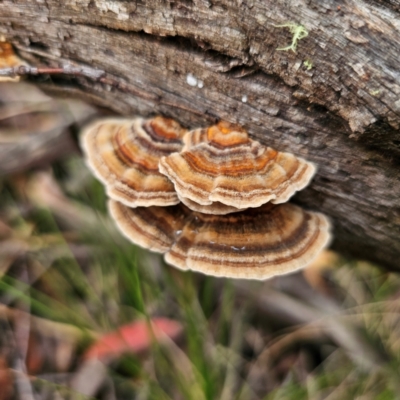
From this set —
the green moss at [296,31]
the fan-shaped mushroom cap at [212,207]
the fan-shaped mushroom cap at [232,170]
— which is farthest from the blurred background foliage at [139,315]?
the green moss at [296,31]

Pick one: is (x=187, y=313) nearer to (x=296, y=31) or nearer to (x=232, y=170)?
(x=232, y=170)

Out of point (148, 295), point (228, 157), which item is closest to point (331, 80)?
point (228, 157)

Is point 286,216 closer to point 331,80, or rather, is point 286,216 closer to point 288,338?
point 331,80

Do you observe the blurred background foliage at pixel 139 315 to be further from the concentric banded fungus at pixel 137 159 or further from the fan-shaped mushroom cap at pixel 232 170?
the fan-shaped mushroom cap at pixel 232 170

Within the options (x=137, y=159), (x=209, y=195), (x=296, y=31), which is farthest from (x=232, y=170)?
(x=296, y=31)

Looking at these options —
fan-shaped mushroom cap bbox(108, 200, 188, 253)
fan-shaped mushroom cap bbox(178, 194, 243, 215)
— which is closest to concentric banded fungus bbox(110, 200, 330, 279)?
fan-shaped mushroom cap bbox(108, 200, 188, 253)
